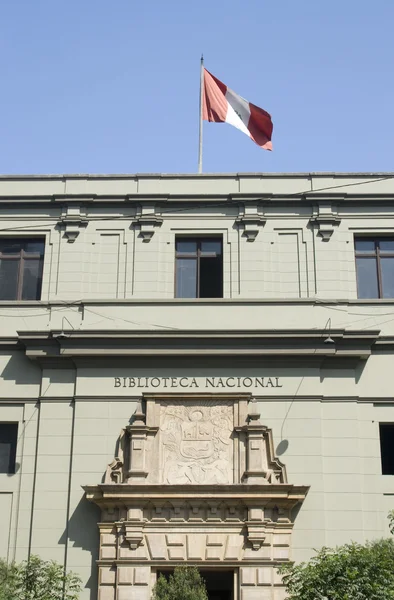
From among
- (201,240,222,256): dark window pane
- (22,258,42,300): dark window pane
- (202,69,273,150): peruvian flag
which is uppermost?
(202,69,273,150): peruvian flag

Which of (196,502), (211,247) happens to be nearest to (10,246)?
(211,247)

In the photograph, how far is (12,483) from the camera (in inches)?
1094

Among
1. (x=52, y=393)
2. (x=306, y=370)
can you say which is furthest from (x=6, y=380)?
(x=306, y=370)

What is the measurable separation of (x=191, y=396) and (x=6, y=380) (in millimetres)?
5741

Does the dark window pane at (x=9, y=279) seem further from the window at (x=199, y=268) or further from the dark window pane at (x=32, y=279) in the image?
the window at (x=199, y=268)

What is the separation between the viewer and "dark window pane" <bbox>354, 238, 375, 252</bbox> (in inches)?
1211

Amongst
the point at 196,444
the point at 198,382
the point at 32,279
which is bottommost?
the point at 196,444

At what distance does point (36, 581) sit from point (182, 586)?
151 inches

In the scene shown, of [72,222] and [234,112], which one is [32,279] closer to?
[72,222]

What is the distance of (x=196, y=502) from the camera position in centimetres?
2667

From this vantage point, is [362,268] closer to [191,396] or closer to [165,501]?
[191,396]

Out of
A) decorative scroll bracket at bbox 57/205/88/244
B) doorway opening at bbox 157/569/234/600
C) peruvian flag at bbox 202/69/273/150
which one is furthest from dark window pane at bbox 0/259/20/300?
doorway opening at bbox 157/569/234/600

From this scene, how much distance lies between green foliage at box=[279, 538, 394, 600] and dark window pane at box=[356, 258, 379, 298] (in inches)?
397

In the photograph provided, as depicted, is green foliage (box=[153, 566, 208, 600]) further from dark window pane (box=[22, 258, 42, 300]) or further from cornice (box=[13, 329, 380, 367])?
dark window pane (box=[22, 258, 42, 300])
